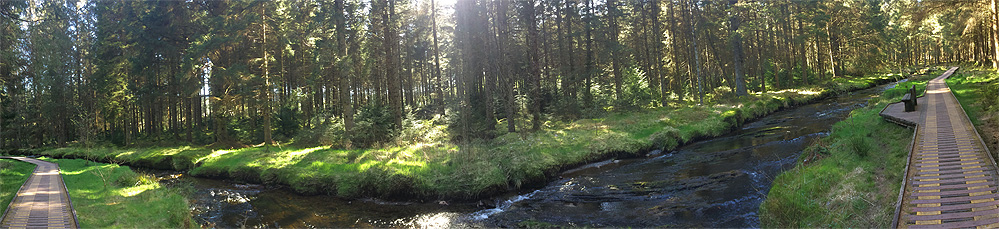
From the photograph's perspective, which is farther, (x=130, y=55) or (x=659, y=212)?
(x=130, y=55)

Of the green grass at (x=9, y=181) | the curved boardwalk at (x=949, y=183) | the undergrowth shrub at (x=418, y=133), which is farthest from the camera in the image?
the undergrowth shrub at (x=418, y=133)

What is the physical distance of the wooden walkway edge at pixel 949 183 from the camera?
18.5 ft

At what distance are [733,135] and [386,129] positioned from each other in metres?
17.1

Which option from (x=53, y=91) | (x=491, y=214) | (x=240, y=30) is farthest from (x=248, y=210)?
(x=53, y=91)

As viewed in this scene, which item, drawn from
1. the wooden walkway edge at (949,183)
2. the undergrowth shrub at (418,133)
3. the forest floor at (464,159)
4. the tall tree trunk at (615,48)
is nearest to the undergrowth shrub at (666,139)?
the forest floor at (464,159)

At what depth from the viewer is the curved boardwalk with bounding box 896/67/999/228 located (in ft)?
18.5

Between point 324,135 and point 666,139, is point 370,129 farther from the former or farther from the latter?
point 666,139

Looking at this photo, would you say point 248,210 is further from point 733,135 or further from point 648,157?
point 733,135

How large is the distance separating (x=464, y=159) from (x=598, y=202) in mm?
5106

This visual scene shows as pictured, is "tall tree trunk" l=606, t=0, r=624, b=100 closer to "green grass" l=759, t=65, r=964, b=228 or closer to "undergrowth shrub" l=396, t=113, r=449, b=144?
"undergrowth shrub" l=396, t=113, r=449, b=144

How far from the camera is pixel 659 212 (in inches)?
378

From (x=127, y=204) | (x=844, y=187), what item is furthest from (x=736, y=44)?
(x=127, y=204)

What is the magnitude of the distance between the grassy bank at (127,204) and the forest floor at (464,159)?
3804 millimetres

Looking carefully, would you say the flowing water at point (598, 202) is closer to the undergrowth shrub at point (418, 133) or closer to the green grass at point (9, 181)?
the green grass at point (9, 181)
